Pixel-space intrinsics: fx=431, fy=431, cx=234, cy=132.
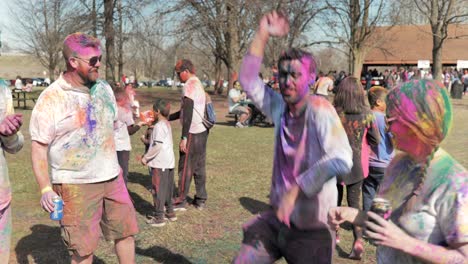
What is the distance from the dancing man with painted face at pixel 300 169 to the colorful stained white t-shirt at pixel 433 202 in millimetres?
451

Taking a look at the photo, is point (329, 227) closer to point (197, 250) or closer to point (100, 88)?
point (100, 88)

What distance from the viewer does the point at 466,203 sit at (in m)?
1.60

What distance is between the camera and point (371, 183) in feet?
15.6

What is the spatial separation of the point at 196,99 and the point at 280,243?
3234mm

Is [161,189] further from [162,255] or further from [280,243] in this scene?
[280,243]

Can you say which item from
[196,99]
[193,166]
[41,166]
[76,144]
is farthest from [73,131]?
[193,166]

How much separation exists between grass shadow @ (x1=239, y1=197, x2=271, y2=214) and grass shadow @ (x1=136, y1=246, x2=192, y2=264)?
1531 millimetres

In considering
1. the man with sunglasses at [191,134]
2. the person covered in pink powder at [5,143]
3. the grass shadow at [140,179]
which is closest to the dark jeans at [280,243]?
the person covered in pink powder at [5,143]

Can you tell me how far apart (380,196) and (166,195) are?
3649 mm

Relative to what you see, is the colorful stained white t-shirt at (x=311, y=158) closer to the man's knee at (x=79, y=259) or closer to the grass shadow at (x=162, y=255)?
the man's knee at (x=79, y=259)

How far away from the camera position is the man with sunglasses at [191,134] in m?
5.39

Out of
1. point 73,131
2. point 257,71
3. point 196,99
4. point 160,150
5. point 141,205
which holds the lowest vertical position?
point 141,205

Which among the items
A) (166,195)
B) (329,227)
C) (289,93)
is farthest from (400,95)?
(166,195)

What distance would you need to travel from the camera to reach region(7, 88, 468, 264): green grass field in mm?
4332
